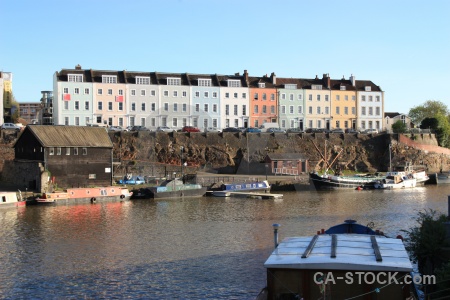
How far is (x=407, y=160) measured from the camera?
3204 inches

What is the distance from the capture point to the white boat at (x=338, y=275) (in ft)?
49.1

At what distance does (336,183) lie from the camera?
2662 inches

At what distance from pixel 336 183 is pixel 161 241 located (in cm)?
3895

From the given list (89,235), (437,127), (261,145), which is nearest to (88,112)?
(261,145)

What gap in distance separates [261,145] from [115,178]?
906 inches

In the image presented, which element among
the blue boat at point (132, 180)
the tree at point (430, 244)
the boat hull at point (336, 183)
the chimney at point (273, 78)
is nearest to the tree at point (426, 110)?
the chimney at point (273, 78)

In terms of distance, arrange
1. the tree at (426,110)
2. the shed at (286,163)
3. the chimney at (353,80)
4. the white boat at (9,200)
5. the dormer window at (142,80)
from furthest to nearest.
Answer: the tree at (426,110) → the chimney at (353,80) → the dormer window at (142,80) → the shed at (286,163) → the white boat at (9,200)

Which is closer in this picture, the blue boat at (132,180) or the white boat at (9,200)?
the white boat at (9,200)

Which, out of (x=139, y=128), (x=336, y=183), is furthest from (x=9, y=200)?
(x=336, y=183)

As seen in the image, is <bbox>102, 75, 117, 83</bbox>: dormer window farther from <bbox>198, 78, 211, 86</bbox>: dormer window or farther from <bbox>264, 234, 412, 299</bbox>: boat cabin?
<bbox>264, 234, 412, 299</bbox>: boat cabin

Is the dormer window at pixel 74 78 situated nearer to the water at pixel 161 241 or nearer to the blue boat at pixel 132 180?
the blue boat at pixel 132 180

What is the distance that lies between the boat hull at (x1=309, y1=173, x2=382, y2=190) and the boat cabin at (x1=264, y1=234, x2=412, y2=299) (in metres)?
51.8

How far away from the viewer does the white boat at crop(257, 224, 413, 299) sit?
49.1ft

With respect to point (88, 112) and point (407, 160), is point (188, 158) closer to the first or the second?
point (88, 112)
